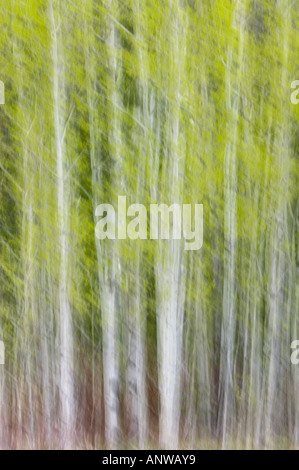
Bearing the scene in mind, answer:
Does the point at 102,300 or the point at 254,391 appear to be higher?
the point at 102,300

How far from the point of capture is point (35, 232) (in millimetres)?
1765

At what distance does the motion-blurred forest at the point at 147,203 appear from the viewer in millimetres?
1727

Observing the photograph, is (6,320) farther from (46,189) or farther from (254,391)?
(254,391)

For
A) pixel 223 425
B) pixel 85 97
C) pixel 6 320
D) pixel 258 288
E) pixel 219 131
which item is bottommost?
pixel 223 425

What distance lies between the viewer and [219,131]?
1.73m

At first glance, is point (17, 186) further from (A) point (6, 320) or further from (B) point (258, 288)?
(B) point (258, 288)

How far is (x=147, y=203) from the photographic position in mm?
1750

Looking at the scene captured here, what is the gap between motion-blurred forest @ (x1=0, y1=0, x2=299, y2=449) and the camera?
1727 mm
